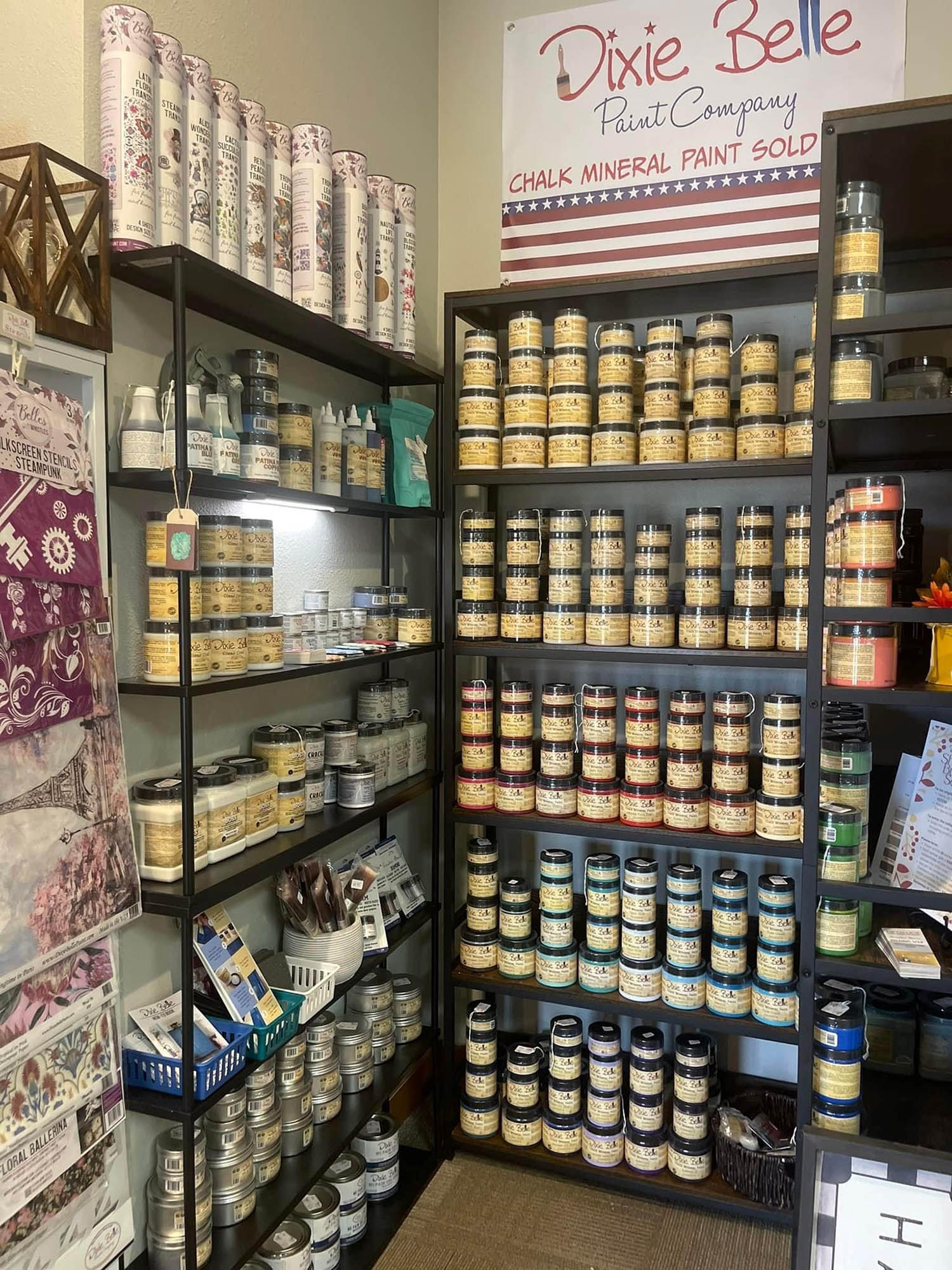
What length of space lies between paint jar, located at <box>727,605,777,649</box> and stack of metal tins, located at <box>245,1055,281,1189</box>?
1295 mm

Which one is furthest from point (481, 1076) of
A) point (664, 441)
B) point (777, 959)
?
point (664, 441)

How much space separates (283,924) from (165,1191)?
57 cm

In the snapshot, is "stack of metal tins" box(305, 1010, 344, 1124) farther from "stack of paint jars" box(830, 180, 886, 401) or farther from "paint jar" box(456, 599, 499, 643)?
"stack of paint jars" box(830, 180, 886, 401)

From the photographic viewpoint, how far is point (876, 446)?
6.47 ft

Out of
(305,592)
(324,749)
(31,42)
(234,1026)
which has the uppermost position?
(31,42)

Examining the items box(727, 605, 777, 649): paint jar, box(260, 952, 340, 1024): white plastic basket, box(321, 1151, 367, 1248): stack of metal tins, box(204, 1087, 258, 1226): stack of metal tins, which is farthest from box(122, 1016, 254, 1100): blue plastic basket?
box(727, 605, 777, 649): paint jar

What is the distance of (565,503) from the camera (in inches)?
103

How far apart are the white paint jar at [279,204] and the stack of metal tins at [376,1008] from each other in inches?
61.7

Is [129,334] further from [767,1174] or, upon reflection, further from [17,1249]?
[767,1174]

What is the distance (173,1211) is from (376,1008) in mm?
737

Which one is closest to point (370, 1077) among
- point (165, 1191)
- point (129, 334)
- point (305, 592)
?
point (165, 1191)

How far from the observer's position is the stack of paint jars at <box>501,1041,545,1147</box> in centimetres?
235

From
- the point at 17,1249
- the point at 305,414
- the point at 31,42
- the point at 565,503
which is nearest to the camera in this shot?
the point at 17,1249

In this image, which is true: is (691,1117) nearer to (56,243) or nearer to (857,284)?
(857,284)
